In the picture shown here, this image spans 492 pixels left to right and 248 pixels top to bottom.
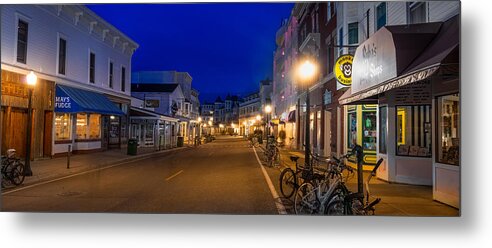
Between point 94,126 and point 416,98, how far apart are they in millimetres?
19516

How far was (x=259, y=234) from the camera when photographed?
6.79 meters

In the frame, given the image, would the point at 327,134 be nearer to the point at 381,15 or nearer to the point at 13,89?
the point at 381,15

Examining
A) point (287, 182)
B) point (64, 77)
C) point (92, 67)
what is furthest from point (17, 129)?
point (287, 182)

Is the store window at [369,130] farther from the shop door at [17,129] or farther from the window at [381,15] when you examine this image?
the shop door at [17,129]

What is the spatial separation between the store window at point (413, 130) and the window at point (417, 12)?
2594 mm

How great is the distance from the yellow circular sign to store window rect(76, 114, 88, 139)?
15.5 meters

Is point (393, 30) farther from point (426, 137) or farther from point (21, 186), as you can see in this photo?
point (21, 186)

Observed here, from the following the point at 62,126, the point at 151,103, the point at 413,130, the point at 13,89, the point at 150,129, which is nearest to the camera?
the point at 413,130

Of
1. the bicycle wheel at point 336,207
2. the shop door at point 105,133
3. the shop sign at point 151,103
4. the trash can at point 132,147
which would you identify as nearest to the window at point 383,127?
the bicycle wheel at point 336,207

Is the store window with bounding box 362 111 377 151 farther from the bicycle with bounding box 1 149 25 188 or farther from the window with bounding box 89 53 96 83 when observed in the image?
the window with bounding box 89 53 96 83

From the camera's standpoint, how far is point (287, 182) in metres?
9.86

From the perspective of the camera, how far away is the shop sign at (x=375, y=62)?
9.09 meters

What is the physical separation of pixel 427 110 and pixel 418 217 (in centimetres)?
594

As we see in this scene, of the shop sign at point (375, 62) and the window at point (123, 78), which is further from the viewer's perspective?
the window at point (123, 78)
